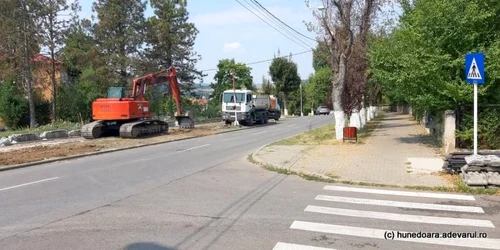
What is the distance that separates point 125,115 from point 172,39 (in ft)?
81.1

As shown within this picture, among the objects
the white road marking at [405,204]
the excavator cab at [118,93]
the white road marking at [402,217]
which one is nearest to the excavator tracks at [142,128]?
the excavator cab at [118,93]

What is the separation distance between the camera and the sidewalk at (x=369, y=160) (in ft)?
36.1

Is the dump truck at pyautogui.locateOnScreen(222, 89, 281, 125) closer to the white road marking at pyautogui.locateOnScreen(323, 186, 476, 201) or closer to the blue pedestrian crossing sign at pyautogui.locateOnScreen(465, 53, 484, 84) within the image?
the blue pedestrian crossing sign at pyautogui.locateOnScreen(465, 53, 484, 84)

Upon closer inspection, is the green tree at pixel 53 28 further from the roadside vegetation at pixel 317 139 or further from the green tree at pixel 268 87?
the green tree at pixel 268 87

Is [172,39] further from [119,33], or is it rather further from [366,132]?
[366,132]

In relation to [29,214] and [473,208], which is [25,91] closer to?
[29,214]

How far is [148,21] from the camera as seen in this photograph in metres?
50.2

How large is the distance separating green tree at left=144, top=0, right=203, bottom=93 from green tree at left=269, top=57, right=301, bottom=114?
30185 mm

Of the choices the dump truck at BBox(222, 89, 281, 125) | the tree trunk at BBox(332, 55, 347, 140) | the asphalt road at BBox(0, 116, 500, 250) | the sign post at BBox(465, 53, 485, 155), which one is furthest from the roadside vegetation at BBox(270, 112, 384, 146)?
the dump truck at BBox(222, 89, 281, 125)

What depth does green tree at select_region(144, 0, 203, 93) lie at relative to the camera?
162 feet

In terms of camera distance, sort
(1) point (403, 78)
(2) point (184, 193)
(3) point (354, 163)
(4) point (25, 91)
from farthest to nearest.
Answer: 1. (4) point (25, 91)
2. (1) point (403, 78)
3. (3) point (354, 163)
4. (2) point (184, 193)

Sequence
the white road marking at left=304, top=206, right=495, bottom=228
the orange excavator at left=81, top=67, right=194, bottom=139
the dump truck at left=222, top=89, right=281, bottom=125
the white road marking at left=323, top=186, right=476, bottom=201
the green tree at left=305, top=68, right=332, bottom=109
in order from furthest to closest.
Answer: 1. the green tree at left=305, top=68, right=332, bottom=109
2. the dump truck at left=222, top=89, right=281, bottom=125
3. the orange excavator at left=81, top=67, right=194, bottom=139
4. the white road marking at left=323, top=186, right=476, bottom=201
5. the white road marking at left=304, top=206, right=495, bottom=228

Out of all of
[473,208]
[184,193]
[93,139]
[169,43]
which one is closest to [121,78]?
[169,43]

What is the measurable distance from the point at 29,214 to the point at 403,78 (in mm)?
11699
